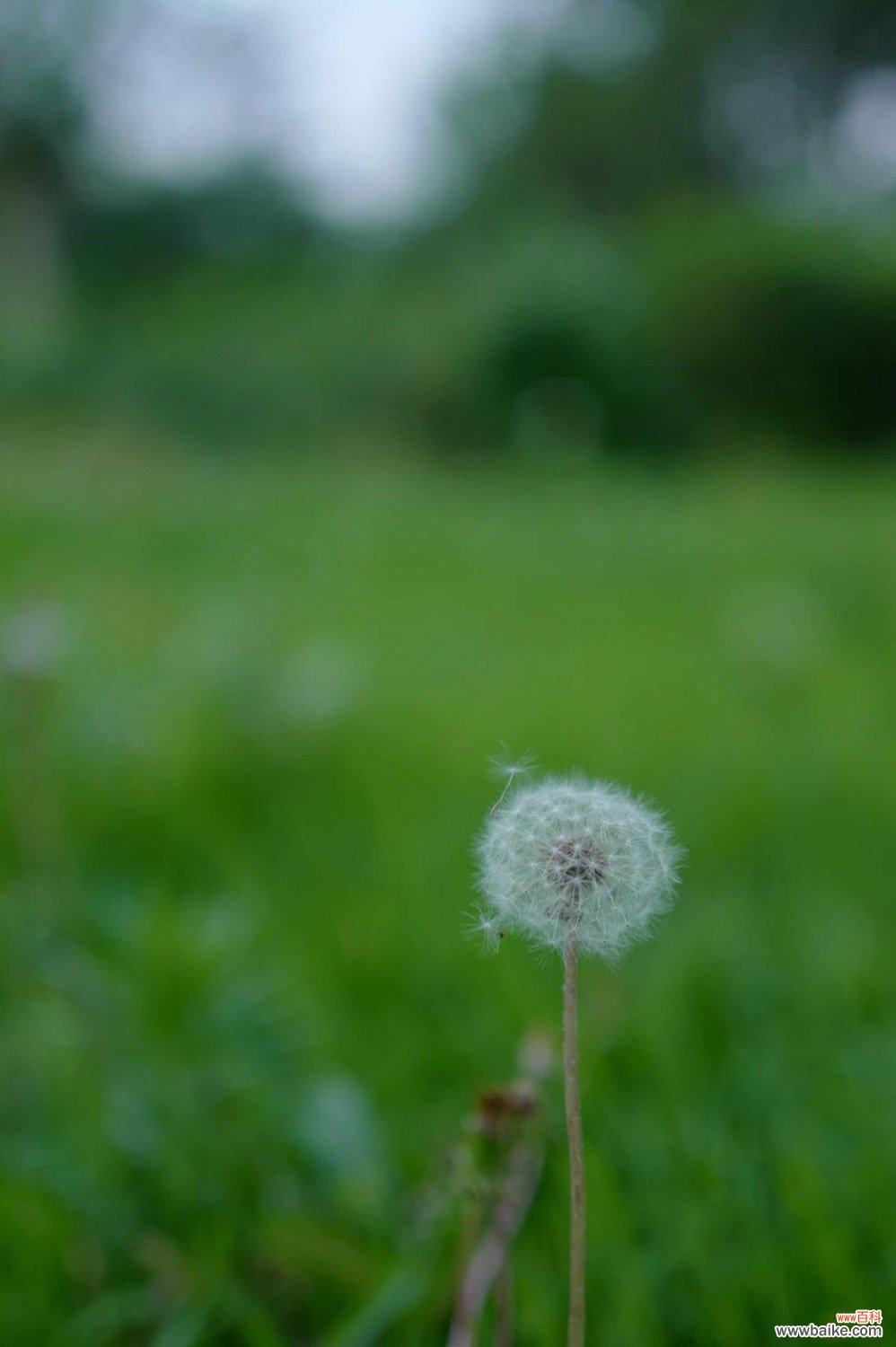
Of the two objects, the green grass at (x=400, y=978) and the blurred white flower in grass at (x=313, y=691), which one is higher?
the blurred white flower in grass at (x=313, y=691)

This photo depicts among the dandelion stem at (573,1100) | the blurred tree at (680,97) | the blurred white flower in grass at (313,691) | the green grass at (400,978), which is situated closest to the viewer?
the dandelion stem at (573,1100)

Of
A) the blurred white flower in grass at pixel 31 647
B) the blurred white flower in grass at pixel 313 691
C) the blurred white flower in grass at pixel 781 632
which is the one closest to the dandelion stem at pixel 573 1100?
the blurred white flower in grass at pixel 31 647

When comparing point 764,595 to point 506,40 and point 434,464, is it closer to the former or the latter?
point 434,464

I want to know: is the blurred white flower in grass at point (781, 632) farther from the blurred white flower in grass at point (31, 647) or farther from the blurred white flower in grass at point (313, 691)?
the blurred white flower in grass at point (31, 647)

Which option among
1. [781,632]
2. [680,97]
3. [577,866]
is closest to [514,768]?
[577,866]

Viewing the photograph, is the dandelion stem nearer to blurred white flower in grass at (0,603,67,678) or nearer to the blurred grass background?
the blurred grass background

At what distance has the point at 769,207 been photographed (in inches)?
576

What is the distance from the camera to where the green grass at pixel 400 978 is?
1.31 metres

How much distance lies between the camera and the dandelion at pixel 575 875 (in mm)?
555

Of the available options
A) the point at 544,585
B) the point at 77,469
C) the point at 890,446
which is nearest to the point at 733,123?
the point at 890,446

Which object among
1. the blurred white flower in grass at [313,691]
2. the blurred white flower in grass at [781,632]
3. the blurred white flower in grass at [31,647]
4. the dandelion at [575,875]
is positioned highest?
the blurred white flower in grass at [781,632]

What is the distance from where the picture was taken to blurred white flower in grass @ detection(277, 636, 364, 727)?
Result: 2758mm

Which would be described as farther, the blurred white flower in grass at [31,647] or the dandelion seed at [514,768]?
the blurred white flower in grass at [31,647]

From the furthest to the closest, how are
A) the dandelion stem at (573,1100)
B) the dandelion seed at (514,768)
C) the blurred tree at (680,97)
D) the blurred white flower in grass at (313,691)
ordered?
the blurred tree at (680,97) → the blurred white flower in grass at (313,691) → the dandelion seed at (514,768) → the dandelion stem at (573,1100)
